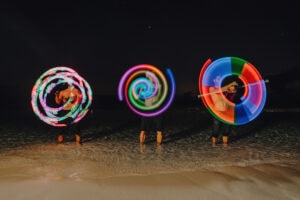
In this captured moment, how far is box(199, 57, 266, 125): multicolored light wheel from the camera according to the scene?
985 cm

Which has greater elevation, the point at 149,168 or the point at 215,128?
the point at 215,128

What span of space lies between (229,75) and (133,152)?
3250 mm

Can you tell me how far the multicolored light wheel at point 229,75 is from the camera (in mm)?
9852

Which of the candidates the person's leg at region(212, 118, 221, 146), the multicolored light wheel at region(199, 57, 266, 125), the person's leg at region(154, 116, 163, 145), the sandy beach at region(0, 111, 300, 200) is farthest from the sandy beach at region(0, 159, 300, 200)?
the person's leg at region(154, 116, 163, 145)

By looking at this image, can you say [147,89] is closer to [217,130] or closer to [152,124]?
[152,124]

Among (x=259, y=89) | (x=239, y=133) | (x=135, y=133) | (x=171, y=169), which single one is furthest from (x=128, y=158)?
(x=239, y=133)

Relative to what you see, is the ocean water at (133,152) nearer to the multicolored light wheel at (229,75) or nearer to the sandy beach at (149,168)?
the sandy beach at (149,168)

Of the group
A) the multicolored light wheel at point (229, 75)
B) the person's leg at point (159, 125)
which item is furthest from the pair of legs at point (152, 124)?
the multicolored light wheel at point (229, 75)

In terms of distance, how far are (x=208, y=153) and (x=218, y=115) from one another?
121 cm

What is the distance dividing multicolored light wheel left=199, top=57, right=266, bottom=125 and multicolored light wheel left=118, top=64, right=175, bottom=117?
0.87 meters

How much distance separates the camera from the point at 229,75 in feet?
33.6

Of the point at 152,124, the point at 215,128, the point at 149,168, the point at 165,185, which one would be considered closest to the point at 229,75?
the point at 215,128

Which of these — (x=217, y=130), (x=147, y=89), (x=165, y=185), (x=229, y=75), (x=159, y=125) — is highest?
(x=229, y=75)

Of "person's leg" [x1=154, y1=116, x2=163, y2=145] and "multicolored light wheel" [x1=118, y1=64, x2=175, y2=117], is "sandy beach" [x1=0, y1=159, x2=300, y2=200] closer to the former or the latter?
"multicolored light wheel" [x1=118, y1=64, x2=175, y2=117]
